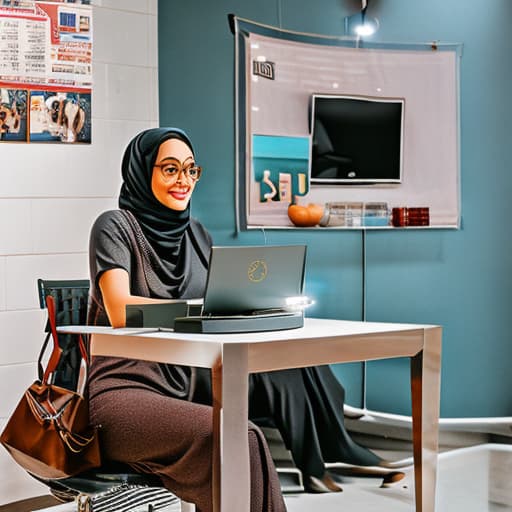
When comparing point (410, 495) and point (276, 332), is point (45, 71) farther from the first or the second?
point (410, 495)

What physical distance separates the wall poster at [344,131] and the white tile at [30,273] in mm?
1022

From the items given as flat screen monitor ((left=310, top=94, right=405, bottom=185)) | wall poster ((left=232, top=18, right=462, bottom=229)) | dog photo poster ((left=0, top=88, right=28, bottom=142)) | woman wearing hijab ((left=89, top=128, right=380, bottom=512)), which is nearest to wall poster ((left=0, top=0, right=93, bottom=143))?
dog photo poster ((left=0, top=88, right=28, bottom=142))

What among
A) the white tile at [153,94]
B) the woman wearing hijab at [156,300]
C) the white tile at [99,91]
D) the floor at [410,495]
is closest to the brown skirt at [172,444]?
the woman wearing hijab at [156,300]

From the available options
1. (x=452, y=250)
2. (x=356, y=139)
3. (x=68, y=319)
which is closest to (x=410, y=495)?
(x=452, y=250)

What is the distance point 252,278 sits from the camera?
223cm

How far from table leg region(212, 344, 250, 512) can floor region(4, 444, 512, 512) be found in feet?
5.58

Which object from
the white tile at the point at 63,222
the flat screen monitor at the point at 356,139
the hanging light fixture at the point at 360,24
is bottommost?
the white tile at the point at 63,222

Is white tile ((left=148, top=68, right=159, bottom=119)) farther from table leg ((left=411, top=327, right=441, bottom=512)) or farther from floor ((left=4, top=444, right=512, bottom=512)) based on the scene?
table leg ((left=411, top=327, right=441, bottom=512))

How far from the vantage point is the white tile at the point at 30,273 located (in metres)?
3.77

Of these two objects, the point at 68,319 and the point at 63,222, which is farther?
the point at 63,222

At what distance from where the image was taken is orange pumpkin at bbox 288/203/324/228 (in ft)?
15.6

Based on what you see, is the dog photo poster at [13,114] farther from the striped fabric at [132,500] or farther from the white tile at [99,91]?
the striped fabric at [132,500]

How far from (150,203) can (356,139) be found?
8.02ft

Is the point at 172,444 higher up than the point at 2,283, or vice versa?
the point at 2,283
